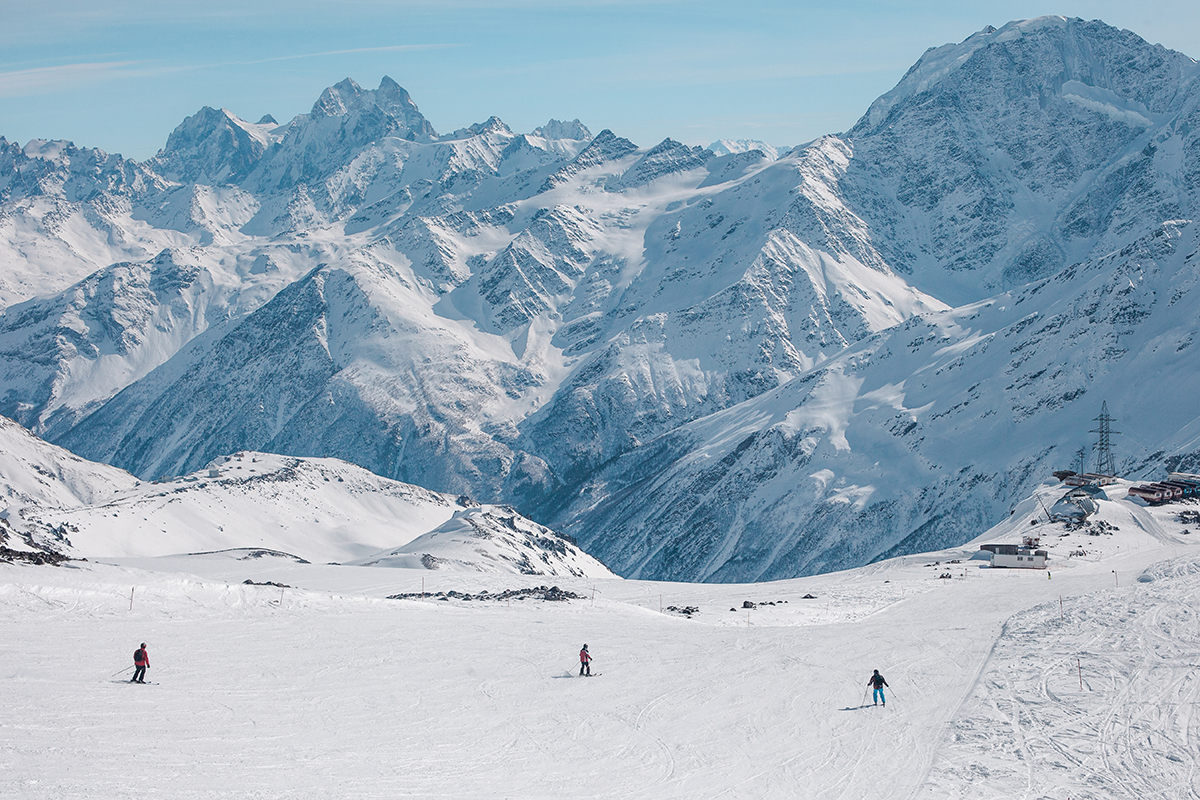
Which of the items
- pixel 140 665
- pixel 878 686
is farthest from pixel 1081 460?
pixel 140 665

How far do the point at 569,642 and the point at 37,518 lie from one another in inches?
4507

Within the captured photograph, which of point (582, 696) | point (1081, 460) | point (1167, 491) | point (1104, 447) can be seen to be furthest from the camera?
point (1081, 460)

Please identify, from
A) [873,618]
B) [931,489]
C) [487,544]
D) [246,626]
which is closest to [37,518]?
[487,544]

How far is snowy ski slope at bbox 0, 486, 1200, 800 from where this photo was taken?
36094 mm

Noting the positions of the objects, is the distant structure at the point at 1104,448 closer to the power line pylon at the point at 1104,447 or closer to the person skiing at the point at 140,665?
the power line pylon at the point at 1104,447

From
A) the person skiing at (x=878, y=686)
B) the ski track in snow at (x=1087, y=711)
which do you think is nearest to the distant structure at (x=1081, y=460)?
the ski track in snow at (x=1087, y=711)

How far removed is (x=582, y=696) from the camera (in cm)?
4694

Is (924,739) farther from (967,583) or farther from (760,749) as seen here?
(967,583)

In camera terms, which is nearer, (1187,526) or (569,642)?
(569,642)

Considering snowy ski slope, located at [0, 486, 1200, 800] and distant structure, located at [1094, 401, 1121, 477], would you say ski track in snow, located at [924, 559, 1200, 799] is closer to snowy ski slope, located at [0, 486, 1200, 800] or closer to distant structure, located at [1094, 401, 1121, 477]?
snowy ski slope, located at [0, 486, 1200, 800]

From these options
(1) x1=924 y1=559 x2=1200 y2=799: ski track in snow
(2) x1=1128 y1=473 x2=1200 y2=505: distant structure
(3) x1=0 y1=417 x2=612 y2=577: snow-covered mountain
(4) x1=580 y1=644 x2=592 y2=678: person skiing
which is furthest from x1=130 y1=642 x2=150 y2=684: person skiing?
(2) x1=1128 y1=473 x2=1200 y2=505: distant structure

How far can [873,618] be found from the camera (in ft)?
222

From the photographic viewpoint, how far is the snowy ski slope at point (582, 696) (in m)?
36.1

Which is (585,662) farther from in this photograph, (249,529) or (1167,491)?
(249,529)
